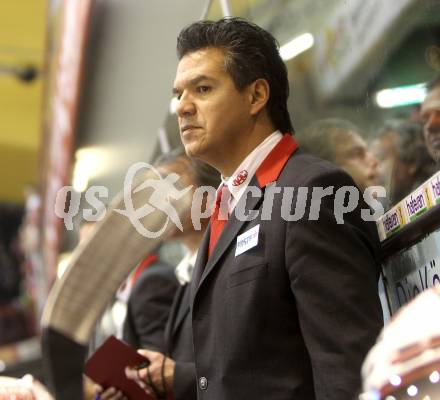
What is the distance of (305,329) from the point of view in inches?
55.8

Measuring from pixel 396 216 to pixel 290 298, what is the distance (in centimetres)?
37

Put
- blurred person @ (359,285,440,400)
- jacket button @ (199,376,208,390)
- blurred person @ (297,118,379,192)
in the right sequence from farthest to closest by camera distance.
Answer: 1. blurred person @ (297,118,379,192)
2. jacket button @ (199,376,208,390)
3. blurred person @ (359,285,440,400)

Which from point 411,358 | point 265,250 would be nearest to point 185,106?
point 265,250

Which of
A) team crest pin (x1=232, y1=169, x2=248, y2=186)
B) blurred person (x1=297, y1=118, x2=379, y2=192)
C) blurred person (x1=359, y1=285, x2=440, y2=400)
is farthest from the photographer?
blurred person (x1=297, y1=118, x2=379, y2=192)

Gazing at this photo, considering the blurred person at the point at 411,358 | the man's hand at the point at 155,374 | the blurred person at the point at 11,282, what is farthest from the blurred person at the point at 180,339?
the blurred person at the point at 11,282

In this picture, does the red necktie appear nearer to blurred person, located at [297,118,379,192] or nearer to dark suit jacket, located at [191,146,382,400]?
dark suit jacket, located at [191,146,382,400]

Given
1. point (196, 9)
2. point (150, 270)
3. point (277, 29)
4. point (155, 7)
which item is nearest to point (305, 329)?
point (150, 270)

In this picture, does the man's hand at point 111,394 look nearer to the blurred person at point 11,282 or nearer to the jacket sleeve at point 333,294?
the jacket sleeve at point 333,294

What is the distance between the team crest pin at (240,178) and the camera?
5.70 ft

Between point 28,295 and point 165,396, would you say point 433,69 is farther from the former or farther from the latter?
point 28,295

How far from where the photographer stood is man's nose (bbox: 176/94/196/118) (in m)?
1.79

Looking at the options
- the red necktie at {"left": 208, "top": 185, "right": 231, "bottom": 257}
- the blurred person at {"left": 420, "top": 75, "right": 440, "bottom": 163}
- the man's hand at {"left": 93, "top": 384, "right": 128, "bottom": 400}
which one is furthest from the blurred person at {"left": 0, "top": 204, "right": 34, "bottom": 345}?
the blurred person at {"left": 420, "top": 75, "right": 440, "bottom": 163}

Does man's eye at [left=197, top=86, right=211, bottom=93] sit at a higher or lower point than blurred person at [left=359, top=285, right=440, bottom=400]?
higher

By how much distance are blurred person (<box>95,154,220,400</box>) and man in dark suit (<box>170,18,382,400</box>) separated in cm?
32
